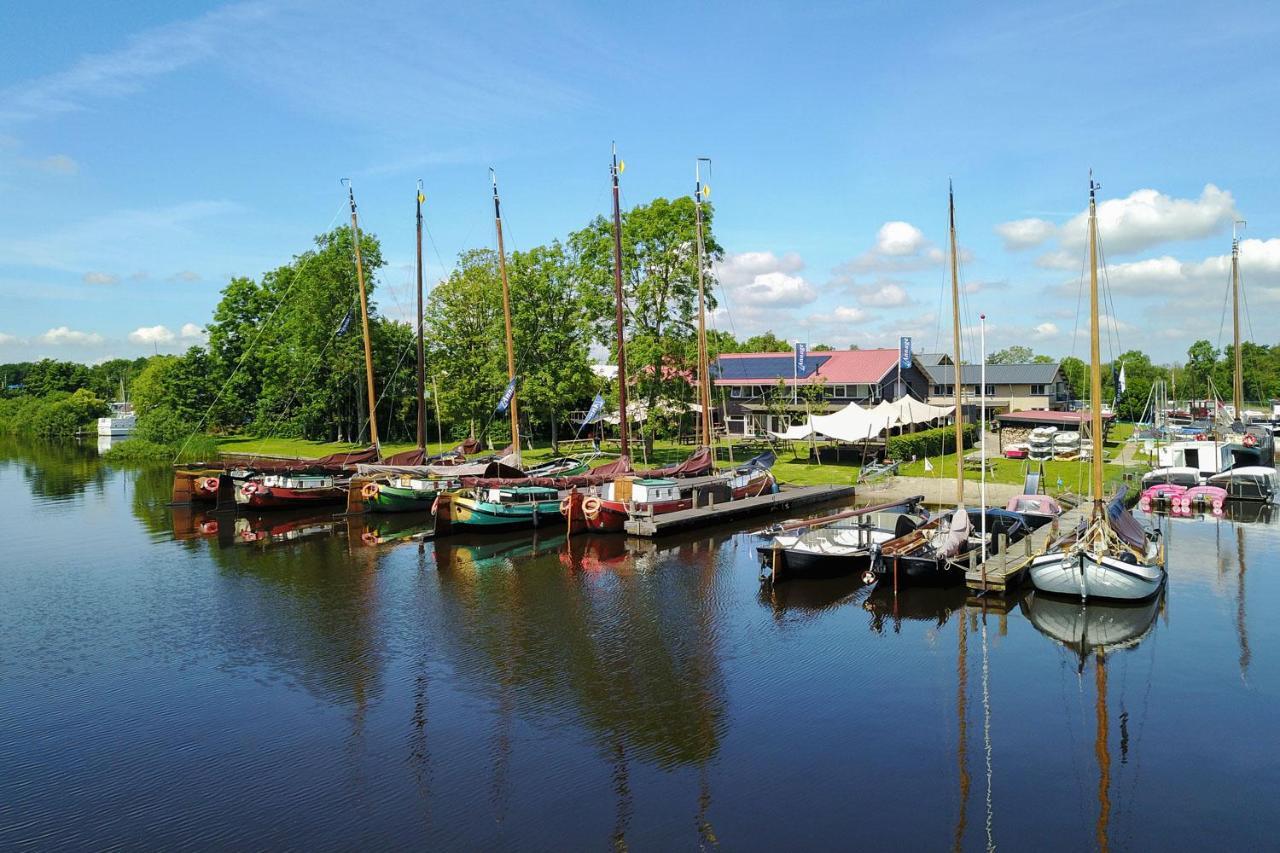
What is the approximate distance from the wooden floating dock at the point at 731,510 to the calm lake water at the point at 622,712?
5774mm

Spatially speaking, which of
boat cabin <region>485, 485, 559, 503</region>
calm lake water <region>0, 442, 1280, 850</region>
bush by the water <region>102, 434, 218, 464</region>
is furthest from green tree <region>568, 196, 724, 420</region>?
bush by the water <region>102, 434, 218, 464</region>

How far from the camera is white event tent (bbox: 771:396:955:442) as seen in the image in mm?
53406

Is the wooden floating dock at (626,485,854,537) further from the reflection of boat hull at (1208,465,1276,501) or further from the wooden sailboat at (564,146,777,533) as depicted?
the reflection of boat hull at (1208,465,1276,501)

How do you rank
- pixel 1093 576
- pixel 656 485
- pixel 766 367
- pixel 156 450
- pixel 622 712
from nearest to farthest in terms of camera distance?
pixel 622 712 → pixel 1093 576 → pixel 656 485 → pixel 156 450 → pixel 766 367

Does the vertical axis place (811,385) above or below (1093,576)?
above

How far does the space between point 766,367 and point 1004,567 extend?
168ft

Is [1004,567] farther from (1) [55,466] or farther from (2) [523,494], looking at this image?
(1) [55,466]

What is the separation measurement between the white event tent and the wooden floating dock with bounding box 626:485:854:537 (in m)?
7.60

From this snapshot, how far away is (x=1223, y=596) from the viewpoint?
84.3 ft

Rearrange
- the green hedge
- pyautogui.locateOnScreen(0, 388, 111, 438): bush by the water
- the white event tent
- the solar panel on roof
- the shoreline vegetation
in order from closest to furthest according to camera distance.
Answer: the shoreline vegetation
the green hedge
the white event tent
the solar panel on roof
pyautogui.locateOnScreen(0, 388, 111, 438): bush by the water

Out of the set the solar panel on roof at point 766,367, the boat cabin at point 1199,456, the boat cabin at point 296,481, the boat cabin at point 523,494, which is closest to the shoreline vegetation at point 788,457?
the boat cabin at point 1199,456

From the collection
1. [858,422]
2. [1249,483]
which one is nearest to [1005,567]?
[1249,483]

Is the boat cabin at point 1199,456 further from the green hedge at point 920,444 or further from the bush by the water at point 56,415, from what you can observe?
the bush by the water at point 56,415

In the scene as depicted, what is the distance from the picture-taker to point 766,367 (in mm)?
76625
